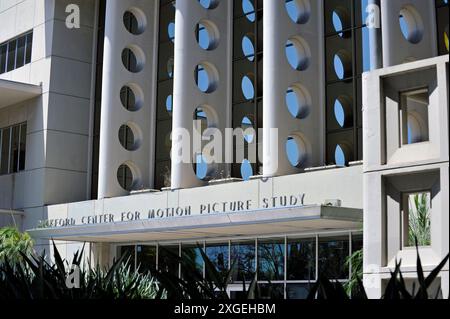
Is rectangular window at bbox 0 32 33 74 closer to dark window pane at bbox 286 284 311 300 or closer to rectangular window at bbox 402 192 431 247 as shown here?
dark window pane at bbox 286 284 311 300

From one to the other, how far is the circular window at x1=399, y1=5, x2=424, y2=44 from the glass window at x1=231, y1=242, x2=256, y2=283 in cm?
763

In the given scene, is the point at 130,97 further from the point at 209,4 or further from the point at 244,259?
the point at 244,259

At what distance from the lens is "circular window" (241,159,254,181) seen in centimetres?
2667

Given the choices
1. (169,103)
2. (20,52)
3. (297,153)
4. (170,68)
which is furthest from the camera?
(20,52)

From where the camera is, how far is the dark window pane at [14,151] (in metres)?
33.9

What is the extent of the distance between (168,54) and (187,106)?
16.1 ft

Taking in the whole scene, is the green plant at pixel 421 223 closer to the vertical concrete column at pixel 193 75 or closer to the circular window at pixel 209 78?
the vertical concrete column at pixel 193 75

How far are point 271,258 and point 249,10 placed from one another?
9.28 meters

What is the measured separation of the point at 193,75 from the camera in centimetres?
2753

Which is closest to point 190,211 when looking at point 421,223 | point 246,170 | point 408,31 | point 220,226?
point 246,170

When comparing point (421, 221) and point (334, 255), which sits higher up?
point (421, 221)

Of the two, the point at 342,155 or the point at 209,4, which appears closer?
the point at 342,155

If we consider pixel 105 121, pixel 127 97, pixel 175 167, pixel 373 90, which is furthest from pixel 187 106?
pixel 373 90

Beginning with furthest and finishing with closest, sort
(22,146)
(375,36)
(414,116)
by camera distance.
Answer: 1. (22,146)
2. (375,36)
3. (414,116)
